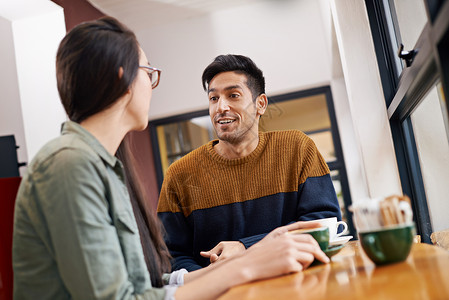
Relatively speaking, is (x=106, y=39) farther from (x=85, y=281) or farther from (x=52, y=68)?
(x=52, y=68)

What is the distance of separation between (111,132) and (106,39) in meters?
0.21

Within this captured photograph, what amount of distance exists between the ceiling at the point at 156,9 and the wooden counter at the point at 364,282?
3.97 metres

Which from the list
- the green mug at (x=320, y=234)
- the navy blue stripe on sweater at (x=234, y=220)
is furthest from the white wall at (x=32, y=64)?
the green mug at (x=320, y=234)

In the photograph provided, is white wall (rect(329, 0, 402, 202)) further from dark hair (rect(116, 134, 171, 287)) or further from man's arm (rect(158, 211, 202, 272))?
dark hair (rect(116, 134, 171, 287))

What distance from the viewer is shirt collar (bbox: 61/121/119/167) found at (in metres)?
0.99

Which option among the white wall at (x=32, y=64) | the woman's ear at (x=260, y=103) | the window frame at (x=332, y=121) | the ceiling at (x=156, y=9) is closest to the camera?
the woman's ear at (x=260, y=103)

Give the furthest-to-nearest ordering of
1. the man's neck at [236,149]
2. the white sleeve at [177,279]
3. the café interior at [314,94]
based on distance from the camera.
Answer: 1. the man's neck at [236,149]
2. the white sleeve at [177,279]
3. the café interior at [314,94]

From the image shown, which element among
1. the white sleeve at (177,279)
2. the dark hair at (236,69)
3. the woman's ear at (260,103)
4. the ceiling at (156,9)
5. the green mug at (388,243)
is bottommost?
the white sleeve at (177,279)

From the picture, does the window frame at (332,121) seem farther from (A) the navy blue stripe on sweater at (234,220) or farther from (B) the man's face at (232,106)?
(A) the navy blue stripe on sweater at (234,220)

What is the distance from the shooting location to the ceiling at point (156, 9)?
4509mm

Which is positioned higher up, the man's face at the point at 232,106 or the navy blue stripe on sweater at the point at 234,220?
the man's face at the point at 232,106

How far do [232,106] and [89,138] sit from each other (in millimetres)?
1173

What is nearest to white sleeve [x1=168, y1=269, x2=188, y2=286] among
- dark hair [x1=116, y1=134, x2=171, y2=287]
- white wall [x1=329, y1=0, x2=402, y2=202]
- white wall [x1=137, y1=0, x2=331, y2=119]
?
dark hair [x1=116, y1=134, x2=171, y2=287]

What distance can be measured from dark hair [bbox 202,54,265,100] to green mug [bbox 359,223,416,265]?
4.64 feet
